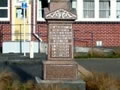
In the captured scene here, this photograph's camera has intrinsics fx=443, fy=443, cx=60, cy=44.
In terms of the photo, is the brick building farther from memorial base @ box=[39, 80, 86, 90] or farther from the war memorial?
memorial base @ box=[39, 80, 86, 90]

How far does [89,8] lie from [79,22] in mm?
1156

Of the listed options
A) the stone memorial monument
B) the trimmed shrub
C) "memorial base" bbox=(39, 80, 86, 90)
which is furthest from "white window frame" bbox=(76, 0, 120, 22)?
"memorial base" bbox=(39, 80, 86, 90)

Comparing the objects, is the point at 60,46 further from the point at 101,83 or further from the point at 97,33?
the point at 97,33

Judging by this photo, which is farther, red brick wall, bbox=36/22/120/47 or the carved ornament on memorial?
red brick wall, bbox=36/22/120/47

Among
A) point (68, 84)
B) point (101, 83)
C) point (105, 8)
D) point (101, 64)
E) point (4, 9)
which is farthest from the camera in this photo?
point (105, 8)

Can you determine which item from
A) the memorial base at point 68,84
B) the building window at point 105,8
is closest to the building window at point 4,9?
the building window at point 105,8

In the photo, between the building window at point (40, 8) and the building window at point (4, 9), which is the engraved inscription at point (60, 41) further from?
the building window at point (4, 9)

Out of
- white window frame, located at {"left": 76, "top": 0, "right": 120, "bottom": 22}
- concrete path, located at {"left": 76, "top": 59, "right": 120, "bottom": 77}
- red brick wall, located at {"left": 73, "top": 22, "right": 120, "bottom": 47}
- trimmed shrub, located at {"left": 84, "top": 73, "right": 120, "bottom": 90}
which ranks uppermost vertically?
white window frame, located at {"left": 76, "top": 0, "right": 120, "bottom": 22}

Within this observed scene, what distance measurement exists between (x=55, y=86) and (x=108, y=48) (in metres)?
15.1

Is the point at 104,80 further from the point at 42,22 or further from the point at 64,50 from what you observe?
the point at 42,22

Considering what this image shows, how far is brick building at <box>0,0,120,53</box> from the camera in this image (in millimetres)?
25625

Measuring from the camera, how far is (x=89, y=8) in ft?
87.3

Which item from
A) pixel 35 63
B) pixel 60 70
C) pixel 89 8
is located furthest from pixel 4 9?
pixel 60 70

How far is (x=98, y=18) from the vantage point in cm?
2641
